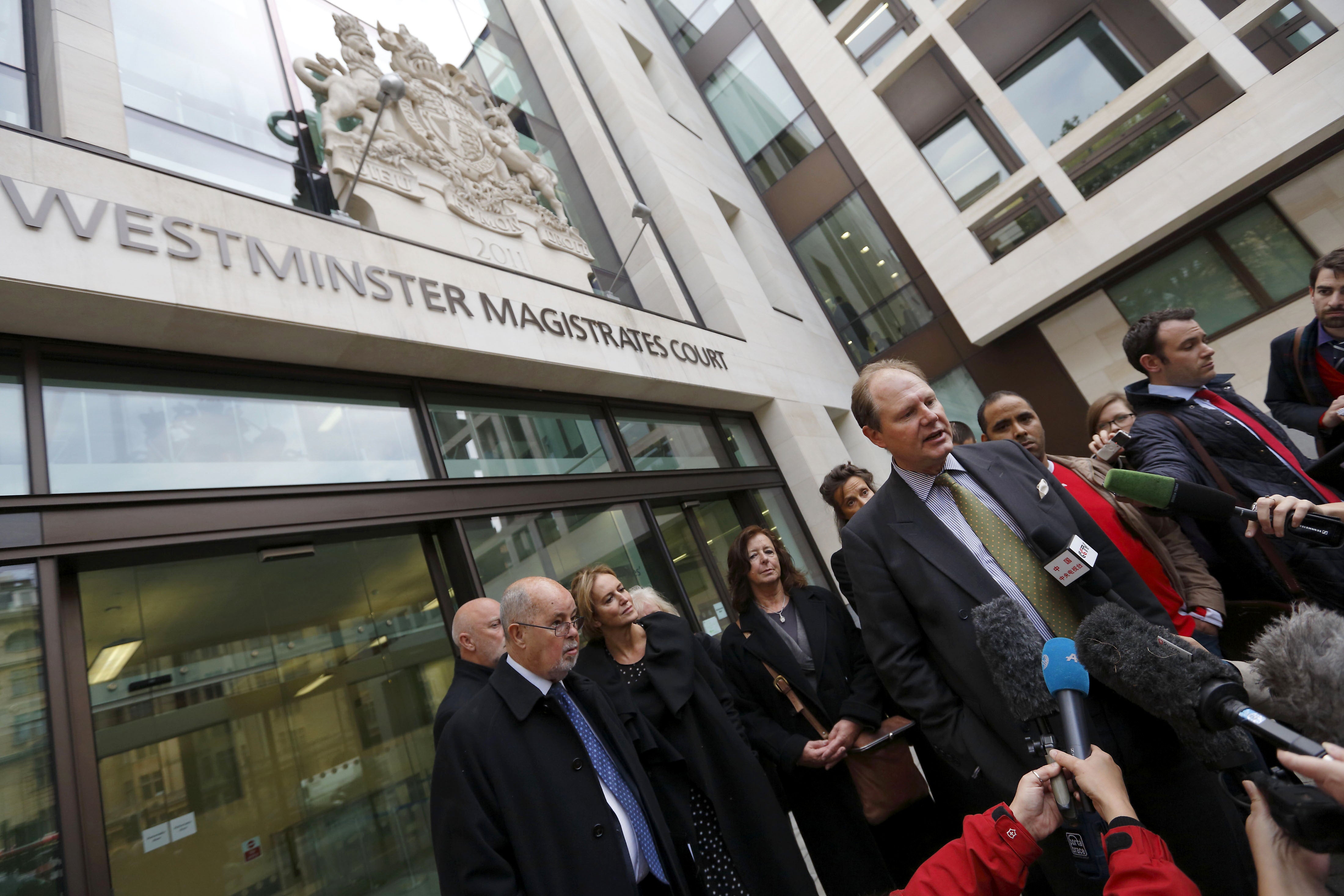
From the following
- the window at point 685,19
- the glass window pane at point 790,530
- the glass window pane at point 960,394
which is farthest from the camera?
the window at point 685,19

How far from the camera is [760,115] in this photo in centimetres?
1393

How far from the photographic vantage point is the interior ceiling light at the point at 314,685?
3957 mm

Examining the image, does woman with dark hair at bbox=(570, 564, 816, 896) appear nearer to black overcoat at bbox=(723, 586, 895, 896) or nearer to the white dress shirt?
black overcoat at bbox=(723, 586, 895, 896)

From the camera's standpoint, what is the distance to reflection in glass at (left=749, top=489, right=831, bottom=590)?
8.59 m

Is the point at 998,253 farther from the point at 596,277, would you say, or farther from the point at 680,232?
the point at 596,277

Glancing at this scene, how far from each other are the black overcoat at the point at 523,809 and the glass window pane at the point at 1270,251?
38.6ft

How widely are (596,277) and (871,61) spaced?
7.78 metres

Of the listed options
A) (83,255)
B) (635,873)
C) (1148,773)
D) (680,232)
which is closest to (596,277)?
(680,232)

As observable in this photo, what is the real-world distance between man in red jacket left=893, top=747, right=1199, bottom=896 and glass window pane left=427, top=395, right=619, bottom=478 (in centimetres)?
468

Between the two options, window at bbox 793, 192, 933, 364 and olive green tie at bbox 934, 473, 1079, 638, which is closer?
olive green tie at bbox 934, 473, 1079, 638

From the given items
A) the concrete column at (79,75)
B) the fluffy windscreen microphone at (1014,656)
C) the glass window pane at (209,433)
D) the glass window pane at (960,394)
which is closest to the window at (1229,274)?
the glass window pane at (960,394)

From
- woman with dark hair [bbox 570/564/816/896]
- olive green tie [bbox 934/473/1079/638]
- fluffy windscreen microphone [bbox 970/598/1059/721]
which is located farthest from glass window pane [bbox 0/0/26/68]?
fluffy windscreen microphone [bbox 970/598/1059/721]

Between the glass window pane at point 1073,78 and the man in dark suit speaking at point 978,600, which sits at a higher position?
the glass window pane at point 1073,78

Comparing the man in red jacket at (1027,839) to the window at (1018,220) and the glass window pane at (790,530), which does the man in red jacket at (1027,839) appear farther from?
the window at (1018,220)
